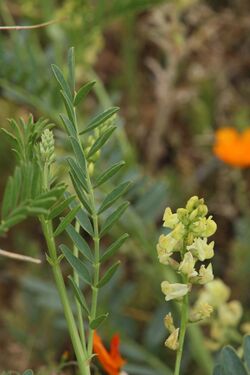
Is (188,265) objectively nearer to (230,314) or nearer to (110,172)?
(110,172)

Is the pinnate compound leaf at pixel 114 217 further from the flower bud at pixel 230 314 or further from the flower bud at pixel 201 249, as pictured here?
the flower bud at pixel 230 314

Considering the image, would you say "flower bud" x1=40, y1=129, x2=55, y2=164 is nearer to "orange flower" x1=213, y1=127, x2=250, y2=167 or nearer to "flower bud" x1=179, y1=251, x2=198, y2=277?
"flower bud" x1=179, y1=251, x2=198, y2=277

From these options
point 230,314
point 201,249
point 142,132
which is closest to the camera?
point 201,249

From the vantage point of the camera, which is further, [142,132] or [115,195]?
[142,132]

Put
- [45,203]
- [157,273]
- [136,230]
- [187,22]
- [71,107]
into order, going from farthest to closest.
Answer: [187,22] < [157,273] < [136,230] < [71,107] < [45,203]

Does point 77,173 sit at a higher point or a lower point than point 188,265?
higher

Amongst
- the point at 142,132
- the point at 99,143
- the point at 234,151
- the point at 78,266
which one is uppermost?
the point at 142,132

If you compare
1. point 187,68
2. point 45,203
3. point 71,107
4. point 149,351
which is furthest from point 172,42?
point 45,203

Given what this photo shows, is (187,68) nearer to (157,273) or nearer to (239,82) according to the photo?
(239,82)

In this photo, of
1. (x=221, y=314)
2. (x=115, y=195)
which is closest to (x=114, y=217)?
(x=115, y=195)
